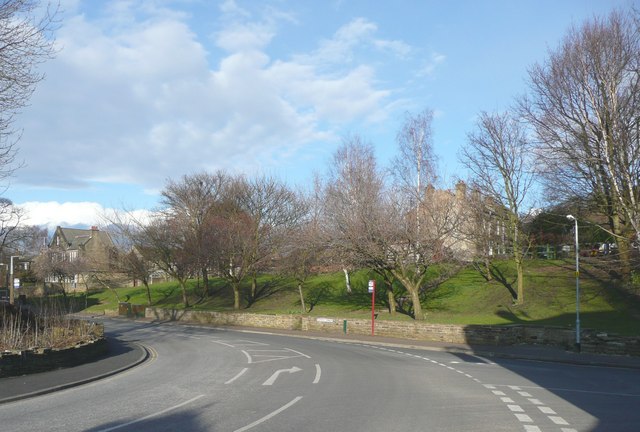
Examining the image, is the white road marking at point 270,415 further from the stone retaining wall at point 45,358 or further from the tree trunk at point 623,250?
the tree trunk at point 623,250

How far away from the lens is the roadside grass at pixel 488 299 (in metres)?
31.5

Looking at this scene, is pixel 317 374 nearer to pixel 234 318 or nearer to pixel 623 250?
pixel 623 250

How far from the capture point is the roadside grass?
31.5m

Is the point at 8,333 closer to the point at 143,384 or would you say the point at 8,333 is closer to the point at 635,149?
the point at 143,384

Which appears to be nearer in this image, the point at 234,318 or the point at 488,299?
the point at 488,299

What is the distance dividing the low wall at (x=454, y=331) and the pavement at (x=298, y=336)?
0.44 m

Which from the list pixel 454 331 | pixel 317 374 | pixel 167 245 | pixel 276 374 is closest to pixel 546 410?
pixel 317 374

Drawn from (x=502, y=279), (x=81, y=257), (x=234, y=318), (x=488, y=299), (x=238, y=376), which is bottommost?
(x=234, y=318)

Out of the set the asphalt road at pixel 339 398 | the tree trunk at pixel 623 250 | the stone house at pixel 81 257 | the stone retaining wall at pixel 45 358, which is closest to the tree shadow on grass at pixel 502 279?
the tree trunk at pixel 623 250

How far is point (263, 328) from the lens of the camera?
38.5 meters

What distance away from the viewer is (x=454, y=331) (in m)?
28.1

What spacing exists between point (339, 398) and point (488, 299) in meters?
28.9

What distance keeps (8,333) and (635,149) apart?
27263 mm

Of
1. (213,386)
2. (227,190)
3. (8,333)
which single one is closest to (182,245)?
(227,190)
